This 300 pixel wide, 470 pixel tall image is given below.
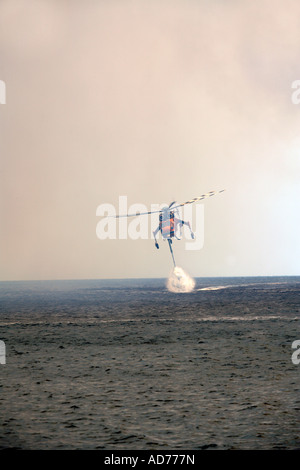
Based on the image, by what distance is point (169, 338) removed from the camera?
3681 centimetres

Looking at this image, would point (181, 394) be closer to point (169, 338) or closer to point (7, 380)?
point (7, 380)

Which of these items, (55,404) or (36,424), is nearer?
(36,424)

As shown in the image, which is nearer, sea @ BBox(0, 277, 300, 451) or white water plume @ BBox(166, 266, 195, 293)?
sea @ BBox(0, 277, 300, 451)

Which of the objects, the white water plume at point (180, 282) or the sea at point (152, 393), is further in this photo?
the white water plume at point (180, 282)

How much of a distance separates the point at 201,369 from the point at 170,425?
30.8 feet

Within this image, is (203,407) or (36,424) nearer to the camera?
(36,424)

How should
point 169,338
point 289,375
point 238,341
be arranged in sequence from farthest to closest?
point 169,338, point 238,341, point 289,375

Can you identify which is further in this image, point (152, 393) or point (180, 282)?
point (180, 282)

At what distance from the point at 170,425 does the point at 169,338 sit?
22713 millimetres
